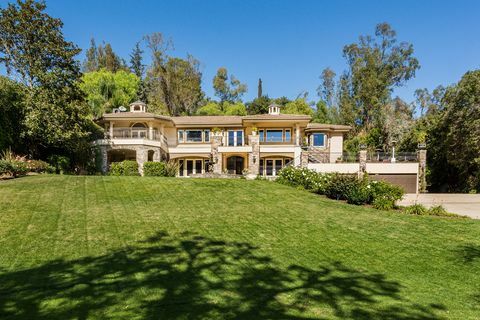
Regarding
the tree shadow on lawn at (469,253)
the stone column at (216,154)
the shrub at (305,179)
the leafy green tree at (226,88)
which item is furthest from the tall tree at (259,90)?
the tree shadow on lawn at (469,253)

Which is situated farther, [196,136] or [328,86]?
[328,86]

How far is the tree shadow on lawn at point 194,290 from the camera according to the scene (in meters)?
4.64

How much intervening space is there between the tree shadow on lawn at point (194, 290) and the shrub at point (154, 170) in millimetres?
16453

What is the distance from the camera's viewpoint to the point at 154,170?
23438 mm

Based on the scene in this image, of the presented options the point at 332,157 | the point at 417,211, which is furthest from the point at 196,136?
the point at 417,211

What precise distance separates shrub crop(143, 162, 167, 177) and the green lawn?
9999 mm

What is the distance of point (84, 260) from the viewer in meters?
6.78

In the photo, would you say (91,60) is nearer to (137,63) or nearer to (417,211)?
(137,63)

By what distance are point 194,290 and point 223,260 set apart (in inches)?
65.4

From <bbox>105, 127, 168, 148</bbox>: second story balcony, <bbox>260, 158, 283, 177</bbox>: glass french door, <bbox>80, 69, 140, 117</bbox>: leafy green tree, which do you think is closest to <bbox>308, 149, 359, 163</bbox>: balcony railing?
<bbox>260, 158, 283, 177</bbox>: glass french door

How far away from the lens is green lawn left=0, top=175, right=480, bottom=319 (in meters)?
4.88

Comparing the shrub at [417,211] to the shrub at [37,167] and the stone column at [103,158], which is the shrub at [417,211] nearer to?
the shrub at [37,167]

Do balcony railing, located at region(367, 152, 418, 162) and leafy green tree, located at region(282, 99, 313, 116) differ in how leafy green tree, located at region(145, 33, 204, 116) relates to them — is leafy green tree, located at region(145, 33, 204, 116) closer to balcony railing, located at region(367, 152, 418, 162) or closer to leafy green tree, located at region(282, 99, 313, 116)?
leafy green tree, located at region(282, 99, 313, 116)

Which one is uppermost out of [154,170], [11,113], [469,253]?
[11,113]
